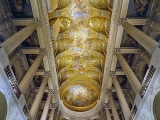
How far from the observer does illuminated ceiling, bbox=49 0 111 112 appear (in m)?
18.2

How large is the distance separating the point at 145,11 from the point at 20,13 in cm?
1135

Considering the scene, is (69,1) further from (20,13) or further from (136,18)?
(136,18)

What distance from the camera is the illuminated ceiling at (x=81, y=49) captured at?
59.8ft

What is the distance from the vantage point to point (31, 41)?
58.0 ft

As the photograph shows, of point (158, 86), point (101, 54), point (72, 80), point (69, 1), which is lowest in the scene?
point (72, 80)

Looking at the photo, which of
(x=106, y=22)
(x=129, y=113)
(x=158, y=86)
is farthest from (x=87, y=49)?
(x=158, y=86)

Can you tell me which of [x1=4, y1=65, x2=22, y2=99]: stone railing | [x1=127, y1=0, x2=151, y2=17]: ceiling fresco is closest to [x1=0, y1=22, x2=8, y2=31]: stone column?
[x1=4, y1=65, x2=22, y2=99]: stone railing

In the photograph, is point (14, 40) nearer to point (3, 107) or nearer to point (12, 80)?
point (12, 80)

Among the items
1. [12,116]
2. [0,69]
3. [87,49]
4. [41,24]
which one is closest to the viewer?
[0,69]

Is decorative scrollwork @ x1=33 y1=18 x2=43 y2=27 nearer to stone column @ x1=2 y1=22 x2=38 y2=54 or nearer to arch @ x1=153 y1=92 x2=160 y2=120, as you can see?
stone column @ x1=2 y1=22 x2=38 y2=54

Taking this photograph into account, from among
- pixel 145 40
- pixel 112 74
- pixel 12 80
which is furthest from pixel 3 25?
pixel 112 74

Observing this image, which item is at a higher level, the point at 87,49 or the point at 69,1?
the point at 69,1

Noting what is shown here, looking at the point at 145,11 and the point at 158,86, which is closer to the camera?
the point at 158,86

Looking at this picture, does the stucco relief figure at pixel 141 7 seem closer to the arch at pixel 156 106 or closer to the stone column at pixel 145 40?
the stone column at pixel 145 40
